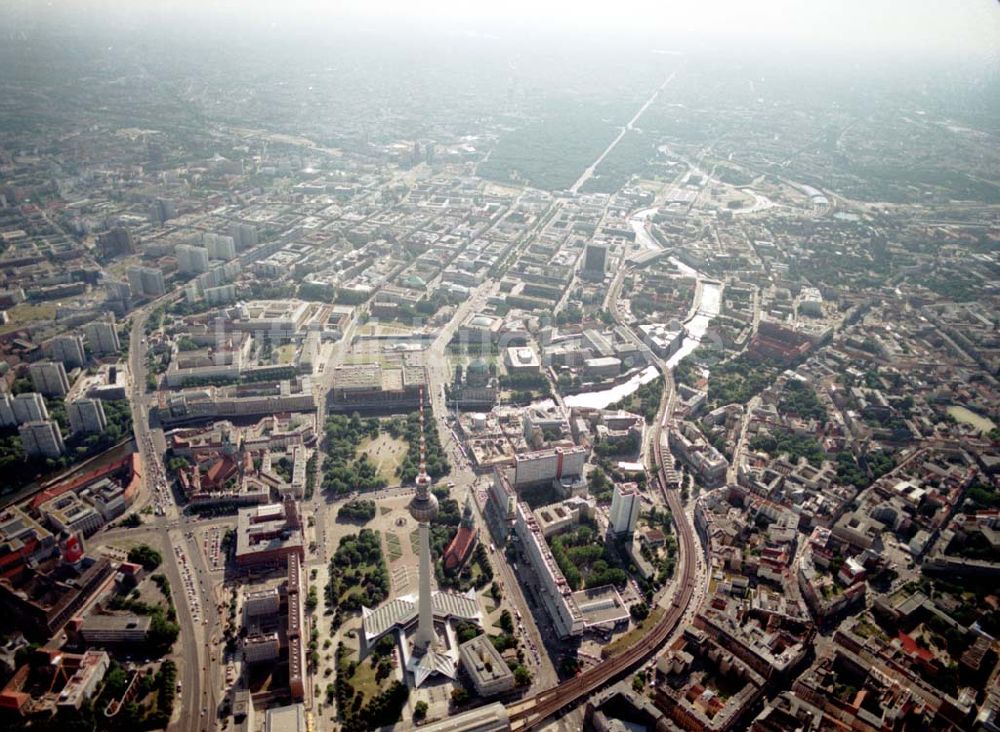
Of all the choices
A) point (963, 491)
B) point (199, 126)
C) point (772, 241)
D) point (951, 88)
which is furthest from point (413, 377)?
point (951, 88)

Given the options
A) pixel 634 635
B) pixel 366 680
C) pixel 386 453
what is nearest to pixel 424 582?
pixel 366 680

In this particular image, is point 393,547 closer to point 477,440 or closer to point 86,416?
point 477,440

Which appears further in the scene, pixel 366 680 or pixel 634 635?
pixel 634 635

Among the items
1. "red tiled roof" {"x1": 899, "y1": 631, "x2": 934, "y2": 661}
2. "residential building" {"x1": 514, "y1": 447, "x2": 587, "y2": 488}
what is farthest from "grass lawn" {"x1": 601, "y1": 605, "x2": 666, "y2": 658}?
"red tiled roof" {"x1": 899, "y1": 631, "x2": 934, "y2": 661}

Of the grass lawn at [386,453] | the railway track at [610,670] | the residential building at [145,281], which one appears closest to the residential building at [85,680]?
the grass lawn at [386,453]

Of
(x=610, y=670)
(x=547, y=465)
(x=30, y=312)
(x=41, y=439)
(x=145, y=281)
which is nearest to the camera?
(x=610, y=670)

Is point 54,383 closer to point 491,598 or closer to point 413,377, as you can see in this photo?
point 413,377

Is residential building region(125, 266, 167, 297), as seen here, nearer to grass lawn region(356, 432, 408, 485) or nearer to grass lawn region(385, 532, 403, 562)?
grass lawn region(356, 432, 408, 485)
